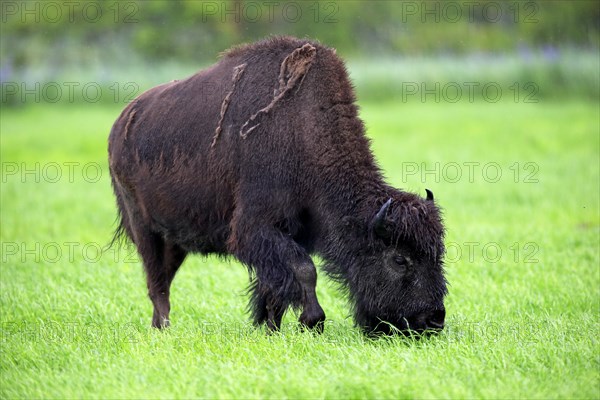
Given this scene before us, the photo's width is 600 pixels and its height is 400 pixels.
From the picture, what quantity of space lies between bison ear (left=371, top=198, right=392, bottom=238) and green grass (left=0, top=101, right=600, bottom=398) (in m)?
0.78

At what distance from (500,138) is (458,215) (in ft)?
26.3

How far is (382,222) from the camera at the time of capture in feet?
20.6

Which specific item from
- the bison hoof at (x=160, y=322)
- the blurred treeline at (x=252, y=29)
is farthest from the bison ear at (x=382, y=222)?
the blurred treeline at (x=252, y=29)

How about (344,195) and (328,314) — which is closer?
(344,195)

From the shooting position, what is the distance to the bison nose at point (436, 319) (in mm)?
6285

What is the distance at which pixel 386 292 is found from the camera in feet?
21.1

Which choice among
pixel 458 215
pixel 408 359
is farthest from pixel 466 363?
pixel 458 215

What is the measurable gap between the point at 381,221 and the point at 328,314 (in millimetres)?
1901

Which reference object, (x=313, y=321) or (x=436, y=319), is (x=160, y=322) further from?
(x=436, y=319)

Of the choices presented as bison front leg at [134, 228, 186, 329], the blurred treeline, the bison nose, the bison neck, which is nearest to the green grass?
the bison nose

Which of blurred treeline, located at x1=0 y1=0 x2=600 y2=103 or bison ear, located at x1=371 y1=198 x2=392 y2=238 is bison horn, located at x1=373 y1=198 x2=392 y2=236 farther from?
blurred treeline, located at x1=0 y1=0 x2=600 y2=103

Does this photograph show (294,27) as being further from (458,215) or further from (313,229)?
(313,229)

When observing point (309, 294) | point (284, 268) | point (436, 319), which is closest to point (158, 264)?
point (284, 268)

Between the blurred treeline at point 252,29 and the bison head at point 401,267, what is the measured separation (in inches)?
1135
